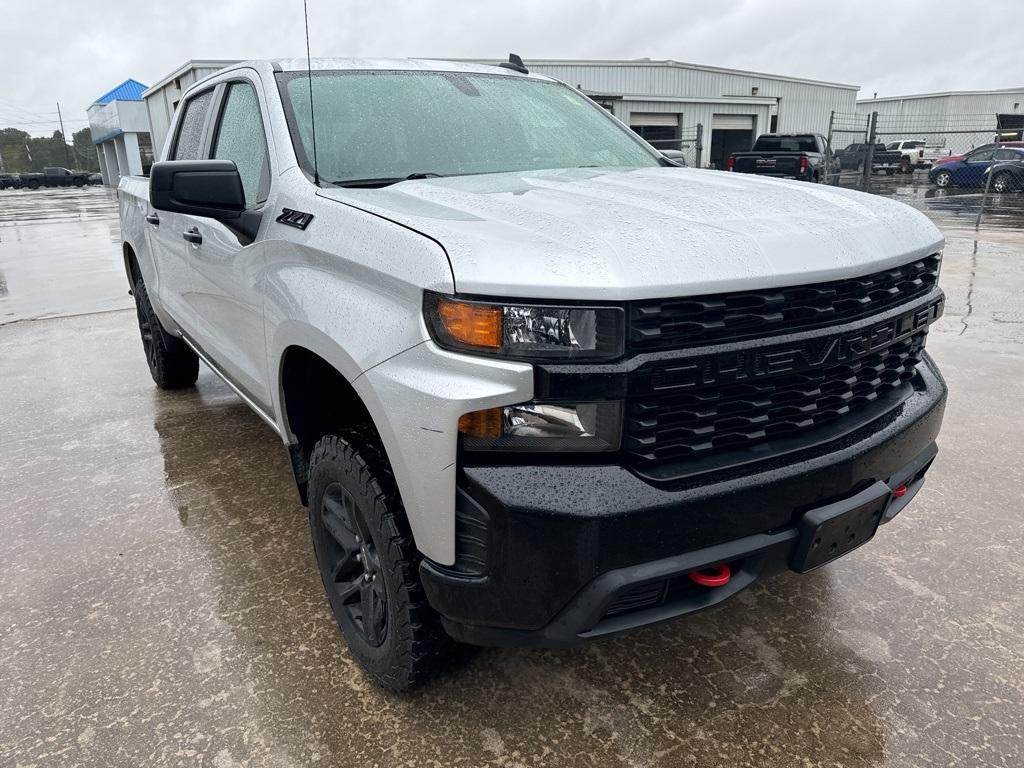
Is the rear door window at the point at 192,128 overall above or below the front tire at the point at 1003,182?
above

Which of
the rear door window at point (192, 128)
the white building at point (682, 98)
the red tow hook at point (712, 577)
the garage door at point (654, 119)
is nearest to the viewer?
the red tow hook at point (712, 577)

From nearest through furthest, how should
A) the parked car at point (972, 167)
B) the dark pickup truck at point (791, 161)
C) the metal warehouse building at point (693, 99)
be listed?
1. the dark pickup truck at point (791, 161)
2. the parked car at point (972, 167)
3. the metal warehouse building at point (693, 99)

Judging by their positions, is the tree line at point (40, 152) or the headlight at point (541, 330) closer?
the headlight at point (541, 330)

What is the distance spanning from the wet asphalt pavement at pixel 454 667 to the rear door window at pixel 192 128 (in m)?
1.53

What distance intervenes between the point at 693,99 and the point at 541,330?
3219 centimetres

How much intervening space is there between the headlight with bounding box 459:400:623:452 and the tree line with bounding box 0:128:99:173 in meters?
101

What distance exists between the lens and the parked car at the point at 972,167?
22062mm

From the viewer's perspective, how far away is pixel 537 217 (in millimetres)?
1860

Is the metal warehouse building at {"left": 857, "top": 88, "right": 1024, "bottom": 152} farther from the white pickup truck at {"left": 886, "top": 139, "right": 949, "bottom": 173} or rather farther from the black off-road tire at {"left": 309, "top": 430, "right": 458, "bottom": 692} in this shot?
the black off-road tire at {"left": 309, "top": 430, "right": 458, "bottom": 692}

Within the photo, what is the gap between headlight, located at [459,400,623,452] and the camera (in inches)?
63.5

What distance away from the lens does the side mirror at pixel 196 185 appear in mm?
2354

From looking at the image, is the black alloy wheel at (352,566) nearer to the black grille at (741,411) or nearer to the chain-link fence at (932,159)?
the black grille at (741,411)

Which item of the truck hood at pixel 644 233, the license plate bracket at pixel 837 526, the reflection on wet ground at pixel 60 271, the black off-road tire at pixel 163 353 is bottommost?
the reflection on wet ground at pixel 60 271

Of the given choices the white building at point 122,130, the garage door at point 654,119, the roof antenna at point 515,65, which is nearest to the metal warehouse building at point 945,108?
the garage door at point 654,119
